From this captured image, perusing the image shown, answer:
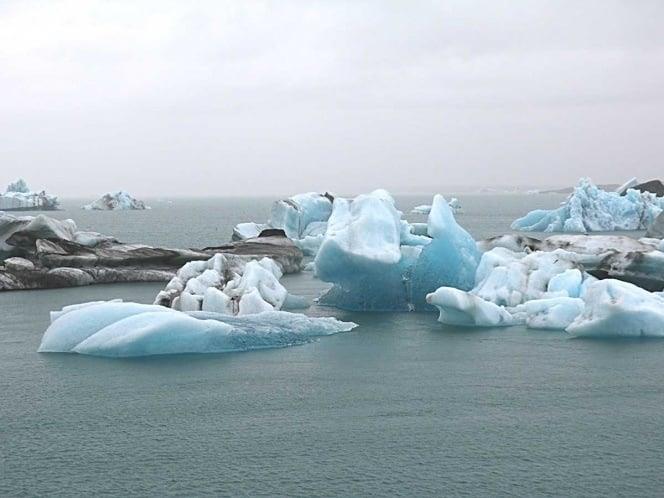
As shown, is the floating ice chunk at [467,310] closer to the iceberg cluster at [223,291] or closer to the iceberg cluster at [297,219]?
the iceberg cluster at [223,291]

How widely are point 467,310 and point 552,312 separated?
1420mm

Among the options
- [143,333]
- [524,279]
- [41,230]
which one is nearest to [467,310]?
[524,279]

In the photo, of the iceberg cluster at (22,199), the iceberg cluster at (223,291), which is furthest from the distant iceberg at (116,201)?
the iceberg cluster at (223,291)

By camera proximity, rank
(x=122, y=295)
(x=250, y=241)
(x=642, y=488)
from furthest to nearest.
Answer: (x=250, y=241) < (x=122, y=295) < (x=642, y=488)

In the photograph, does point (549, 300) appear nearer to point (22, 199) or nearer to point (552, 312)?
point (552, 312)

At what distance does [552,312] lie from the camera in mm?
15320

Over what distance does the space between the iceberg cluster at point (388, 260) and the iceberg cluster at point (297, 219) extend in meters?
14.2

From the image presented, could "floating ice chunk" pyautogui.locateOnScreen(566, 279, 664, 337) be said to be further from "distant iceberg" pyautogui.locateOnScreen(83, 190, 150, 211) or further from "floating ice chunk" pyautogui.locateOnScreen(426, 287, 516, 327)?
"distant iceberg" pyautogui.locateOnScreen(83, 190, 150, 211)

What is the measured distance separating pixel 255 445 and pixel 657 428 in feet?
13.2

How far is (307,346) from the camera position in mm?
13688

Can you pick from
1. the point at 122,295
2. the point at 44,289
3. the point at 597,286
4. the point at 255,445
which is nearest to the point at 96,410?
the point at 255,445

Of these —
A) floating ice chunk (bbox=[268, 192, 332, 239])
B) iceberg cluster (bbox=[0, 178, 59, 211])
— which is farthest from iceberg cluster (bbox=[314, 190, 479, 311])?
iceberg cluster (bbox=[0, 178, 59, 211])

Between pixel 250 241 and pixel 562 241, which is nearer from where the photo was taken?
pixel 562 241

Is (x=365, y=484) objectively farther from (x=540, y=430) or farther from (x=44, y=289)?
(x=44, y=289)
